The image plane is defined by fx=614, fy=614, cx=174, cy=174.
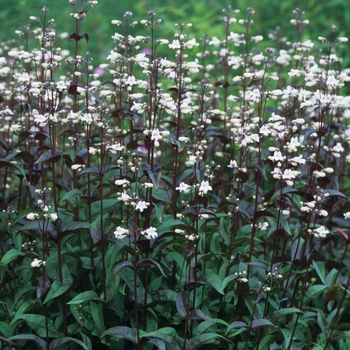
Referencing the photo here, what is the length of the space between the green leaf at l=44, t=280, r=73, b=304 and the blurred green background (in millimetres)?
5047

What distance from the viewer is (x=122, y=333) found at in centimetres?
342

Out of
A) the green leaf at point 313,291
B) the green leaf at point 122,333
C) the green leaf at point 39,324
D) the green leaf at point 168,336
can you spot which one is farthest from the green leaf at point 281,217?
the green leaf at point 39,324

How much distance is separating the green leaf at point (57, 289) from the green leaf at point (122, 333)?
34 cm

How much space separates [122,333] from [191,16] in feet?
24.0

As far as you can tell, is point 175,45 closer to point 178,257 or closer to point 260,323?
point 178,257

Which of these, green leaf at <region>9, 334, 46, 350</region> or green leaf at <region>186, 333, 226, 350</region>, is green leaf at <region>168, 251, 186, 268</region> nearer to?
green leaf at <region>186, 333, 226, 350</region>

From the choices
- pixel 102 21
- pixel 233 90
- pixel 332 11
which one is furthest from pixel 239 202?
pixel 102 21

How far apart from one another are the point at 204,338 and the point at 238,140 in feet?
3.75

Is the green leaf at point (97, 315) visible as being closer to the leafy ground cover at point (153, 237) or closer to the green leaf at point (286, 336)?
the leafy ground cover at point (153, 237)

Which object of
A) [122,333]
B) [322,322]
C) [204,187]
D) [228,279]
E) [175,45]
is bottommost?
[322,322]

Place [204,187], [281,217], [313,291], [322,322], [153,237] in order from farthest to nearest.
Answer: [313,291] < [322,322] < [281,217] < [204,187] < [153,237]

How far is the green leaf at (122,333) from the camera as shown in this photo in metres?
3.37

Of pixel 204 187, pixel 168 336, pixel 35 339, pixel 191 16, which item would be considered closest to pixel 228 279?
pixel 168 336

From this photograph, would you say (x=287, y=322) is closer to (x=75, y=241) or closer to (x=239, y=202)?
(x=239, y=202)
